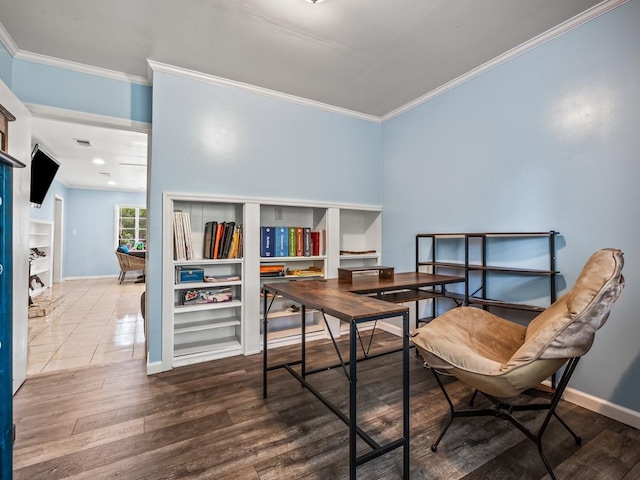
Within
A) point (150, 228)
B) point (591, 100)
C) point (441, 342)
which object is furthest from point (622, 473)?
point (150, 228)

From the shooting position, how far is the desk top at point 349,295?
4.47 ft

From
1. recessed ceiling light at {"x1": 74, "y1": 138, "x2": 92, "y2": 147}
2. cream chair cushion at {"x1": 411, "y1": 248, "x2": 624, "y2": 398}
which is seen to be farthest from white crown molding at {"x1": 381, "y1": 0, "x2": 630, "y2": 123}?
recessed ceiling light at {"x1": 74, "y1": 138, "x2": 92, "y2": 147}

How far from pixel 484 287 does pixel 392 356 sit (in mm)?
1053

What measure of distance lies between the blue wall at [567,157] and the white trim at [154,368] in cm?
292

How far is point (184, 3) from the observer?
1927 mm

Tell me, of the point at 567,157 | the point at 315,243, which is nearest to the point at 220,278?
the point at 315,243

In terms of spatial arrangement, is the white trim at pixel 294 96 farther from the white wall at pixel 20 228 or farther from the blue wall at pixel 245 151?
the white wall at pixel 20 228

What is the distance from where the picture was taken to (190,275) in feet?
9.31

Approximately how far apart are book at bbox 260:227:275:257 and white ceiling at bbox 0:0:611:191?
4.76 ft

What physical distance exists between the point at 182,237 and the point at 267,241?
0.81 meters

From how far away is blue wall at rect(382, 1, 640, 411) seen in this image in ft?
6.11

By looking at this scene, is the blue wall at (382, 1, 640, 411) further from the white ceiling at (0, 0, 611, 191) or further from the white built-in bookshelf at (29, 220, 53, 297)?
the white built-in bookshelf at (29, 220, 53, 297)

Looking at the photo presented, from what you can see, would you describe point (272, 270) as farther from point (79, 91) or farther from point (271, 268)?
point (79, 91)

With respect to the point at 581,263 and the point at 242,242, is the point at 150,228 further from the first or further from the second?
the point at 581,263
